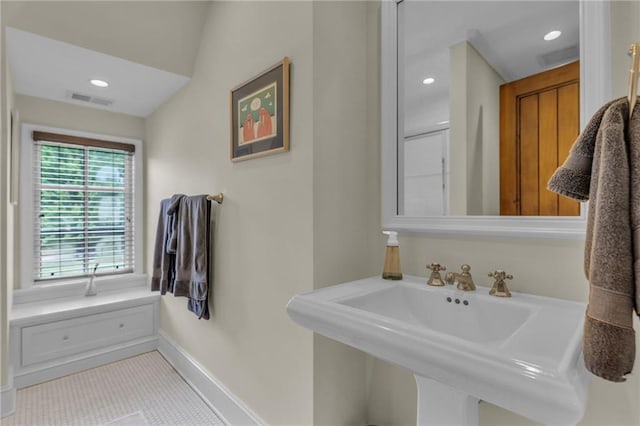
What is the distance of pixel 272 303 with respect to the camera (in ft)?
5.04

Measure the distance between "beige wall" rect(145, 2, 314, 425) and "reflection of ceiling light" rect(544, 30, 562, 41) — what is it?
82cm

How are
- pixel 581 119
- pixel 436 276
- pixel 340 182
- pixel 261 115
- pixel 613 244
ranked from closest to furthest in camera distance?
pixel 613 244 < pixel 581 119 < pixel 436 276 < pixel 340 182 < pixel 261 115

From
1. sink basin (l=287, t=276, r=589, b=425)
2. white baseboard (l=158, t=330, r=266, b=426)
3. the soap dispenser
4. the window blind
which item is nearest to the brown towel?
sink basin (l=287, t=276, r=589, b=425)

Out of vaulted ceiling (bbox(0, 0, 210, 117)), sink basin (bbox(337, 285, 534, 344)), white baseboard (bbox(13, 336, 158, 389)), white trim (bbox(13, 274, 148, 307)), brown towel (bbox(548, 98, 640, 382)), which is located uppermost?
vaulted ceiling (bbox(0, 0, 210, 117))

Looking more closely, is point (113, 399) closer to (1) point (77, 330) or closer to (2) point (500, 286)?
(1) point (77, 330)

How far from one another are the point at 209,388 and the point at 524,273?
1890mm

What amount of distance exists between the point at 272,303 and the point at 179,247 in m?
0.92

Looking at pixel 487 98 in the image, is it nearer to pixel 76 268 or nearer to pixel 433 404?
pixel 433 404

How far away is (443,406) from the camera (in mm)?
863

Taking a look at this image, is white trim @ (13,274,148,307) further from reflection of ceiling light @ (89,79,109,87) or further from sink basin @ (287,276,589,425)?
sink basin @ (287,276,589,425)

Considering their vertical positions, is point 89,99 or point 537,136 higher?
point 89,99

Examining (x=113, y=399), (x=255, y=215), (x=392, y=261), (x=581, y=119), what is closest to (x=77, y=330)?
(x=113, y=399)

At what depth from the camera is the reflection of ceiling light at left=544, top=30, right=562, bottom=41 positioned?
1.03m

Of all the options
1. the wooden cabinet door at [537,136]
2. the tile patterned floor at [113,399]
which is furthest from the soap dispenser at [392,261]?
the tile patterned floor at [113,399]
